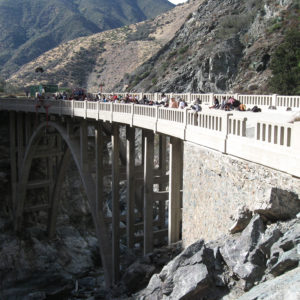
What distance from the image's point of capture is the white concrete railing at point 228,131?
687 cm

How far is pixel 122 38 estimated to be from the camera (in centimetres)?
12106

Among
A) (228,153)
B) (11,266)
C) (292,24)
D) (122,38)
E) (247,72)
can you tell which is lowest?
(11,266)

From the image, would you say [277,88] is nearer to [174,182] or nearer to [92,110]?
[92,110]

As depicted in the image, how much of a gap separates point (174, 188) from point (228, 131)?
3617mm

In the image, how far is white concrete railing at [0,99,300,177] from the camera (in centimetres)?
687

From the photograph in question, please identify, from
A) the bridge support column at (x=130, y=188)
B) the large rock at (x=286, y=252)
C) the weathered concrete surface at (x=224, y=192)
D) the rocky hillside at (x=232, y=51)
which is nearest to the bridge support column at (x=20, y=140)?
the bridge support column at (x=130, y=188)

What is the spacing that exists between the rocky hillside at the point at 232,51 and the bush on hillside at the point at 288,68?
3295 millimetres

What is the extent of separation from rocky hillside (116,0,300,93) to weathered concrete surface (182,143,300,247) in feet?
94.2

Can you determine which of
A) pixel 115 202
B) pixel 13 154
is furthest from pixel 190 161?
pixel 13 154

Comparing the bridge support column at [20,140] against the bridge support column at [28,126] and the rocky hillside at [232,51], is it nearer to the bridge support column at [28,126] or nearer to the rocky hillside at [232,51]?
the bridge support column at [28,126]

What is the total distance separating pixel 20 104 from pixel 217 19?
36.9m

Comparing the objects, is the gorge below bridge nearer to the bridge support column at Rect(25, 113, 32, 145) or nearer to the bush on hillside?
the bridge support column at Rect(25, 113, 32, 145)

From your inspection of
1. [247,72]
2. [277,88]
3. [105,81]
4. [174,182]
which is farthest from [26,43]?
[174,182]

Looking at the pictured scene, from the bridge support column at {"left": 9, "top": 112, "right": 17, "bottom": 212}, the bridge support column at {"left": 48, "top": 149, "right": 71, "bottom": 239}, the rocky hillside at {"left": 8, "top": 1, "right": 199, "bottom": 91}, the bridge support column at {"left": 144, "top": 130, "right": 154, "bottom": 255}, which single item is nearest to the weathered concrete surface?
the bridge support column at {"left": 144, "top": 130, "right": 154, "bottom": 255}
